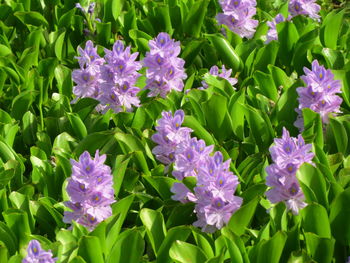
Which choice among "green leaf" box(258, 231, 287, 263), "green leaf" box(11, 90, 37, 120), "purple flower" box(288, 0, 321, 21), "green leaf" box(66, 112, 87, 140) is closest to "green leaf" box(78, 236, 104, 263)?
"green leaf" box(258, 231, 287, 263)

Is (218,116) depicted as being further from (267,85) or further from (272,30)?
(272,30)

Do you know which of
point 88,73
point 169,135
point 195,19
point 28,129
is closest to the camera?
point 169,135

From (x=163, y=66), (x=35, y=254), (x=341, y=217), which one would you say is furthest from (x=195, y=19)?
(x=35, y=254)

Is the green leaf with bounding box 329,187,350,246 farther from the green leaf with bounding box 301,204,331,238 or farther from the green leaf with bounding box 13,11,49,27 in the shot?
the green leaf with bounding box 13,11,49,27

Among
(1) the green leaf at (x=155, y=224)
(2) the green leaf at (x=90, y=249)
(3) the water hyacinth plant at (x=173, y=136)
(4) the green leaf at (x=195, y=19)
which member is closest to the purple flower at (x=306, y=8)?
(3) the water hyacinth plant at (x=173, y=136)

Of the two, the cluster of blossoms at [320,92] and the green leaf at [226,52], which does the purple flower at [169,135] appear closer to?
the cluster of blossoms at [320,92]

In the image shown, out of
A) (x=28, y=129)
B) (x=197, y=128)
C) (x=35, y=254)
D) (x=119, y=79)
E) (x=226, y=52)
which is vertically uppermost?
(x=35, y=254)

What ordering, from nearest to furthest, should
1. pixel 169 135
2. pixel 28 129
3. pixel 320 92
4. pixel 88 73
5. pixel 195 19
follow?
pixel 169 135, pixel 320 92, pixel 88 73, pixel 28 129, pixel 195 19

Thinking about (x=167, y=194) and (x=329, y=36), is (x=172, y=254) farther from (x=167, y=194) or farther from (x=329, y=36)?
(x=329, y=36)

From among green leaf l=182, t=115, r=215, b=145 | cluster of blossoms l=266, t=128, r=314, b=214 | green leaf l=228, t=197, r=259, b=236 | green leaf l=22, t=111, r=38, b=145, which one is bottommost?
green leaf l=22, t=111, r=38, b=145
